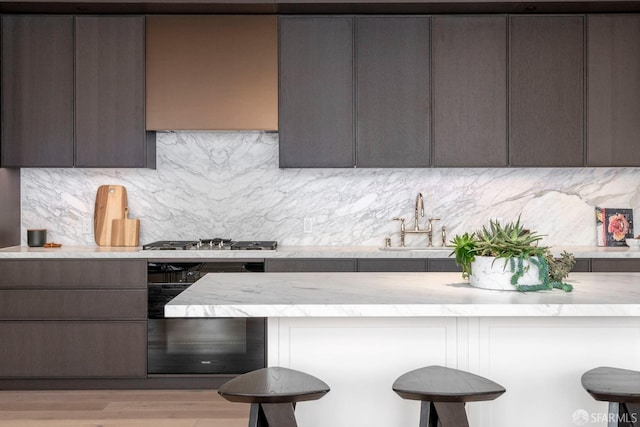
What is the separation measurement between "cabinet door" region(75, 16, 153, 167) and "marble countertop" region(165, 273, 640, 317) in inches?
83.1

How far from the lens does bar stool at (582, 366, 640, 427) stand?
173cm

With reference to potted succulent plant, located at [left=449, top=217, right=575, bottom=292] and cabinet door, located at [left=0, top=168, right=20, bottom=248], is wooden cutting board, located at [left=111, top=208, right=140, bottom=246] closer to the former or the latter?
cabinet door, located at [left=0, top=168, right=20, bottom=248]

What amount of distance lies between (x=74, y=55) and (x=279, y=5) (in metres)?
1.39

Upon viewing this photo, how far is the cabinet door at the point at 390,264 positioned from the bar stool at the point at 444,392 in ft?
6.54

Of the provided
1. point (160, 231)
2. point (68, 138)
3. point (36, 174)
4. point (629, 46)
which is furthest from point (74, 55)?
point (629, 46)

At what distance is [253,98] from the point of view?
4137mm

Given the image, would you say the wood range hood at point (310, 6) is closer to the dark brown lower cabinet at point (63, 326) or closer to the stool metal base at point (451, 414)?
the dark brown lower cabinet at point (63, 326)

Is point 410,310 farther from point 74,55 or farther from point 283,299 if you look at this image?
point 74,55

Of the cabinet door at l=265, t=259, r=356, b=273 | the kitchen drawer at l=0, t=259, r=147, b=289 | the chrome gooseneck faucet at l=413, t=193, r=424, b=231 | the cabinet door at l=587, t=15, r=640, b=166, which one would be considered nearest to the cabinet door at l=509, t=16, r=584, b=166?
the cabinet door at l=587, t=15, r=640, b=166

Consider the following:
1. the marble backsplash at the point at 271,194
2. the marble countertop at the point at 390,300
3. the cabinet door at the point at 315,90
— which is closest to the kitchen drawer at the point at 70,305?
the marble backsplash at the point at 271,194

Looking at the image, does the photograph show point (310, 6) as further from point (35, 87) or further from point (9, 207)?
point (9, 207)

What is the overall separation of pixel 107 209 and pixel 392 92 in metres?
2.14

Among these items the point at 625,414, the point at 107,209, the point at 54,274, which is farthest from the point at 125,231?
the point at 625,414

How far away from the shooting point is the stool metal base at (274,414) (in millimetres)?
1816
